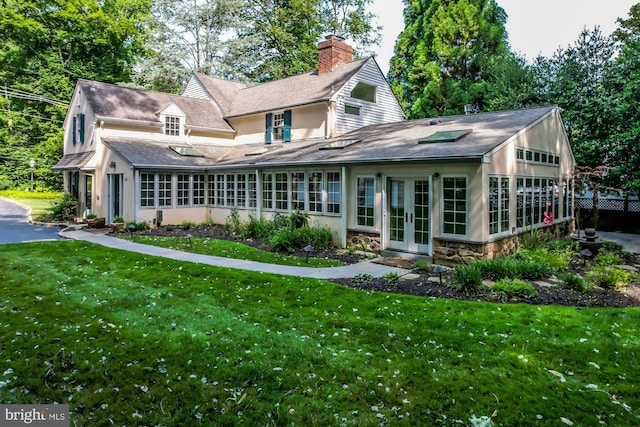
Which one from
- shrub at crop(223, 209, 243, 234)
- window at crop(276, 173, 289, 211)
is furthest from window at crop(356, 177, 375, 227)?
shrub at crop(223, 209, 243, 234)

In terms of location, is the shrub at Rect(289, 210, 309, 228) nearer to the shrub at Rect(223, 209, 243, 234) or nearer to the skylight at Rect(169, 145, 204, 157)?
the shrub at Rect(223, 209, 243, 234)

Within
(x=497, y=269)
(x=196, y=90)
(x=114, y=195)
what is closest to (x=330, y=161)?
(x=497, y=269)

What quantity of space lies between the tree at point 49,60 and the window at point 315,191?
23.2m

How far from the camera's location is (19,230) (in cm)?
1557

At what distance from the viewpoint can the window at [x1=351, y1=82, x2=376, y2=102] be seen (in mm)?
18547

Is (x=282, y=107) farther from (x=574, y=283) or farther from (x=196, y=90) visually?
(x=574, y=283)

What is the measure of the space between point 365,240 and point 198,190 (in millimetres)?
9116

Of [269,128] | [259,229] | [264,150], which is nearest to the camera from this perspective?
[259,229]

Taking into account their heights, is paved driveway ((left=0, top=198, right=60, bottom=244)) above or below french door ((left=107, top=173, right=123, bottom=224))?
below

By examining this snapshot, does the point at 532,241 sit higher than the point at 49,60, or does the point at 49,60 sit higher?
the point at 49,60

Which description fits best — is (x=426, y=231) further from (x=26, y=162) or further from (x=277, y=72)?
(x=26, y=162)

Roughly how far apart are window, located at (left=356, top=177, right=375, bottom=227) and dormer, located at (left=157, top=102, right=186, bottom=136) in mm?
11345

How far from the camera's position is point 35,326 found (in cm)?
537

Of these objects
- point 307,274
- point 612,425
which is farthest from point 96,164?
point 612,425
